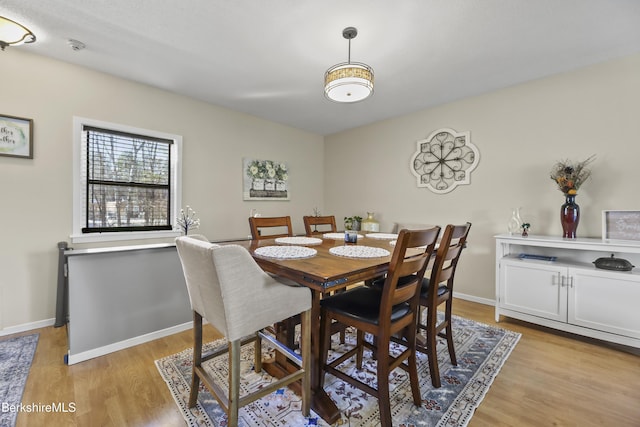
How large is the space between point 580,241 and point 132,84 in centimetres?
462

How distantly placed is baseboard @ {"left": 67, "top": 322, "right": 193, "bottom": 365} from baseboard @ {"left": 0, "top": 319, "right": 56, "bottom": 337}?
991 mm

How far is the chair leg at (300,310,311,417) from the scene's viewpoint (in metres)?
1.38

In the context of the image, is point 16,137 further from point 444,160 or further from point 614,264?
point 614,264

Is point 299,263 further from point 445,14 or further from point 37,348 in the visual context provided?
point 37,348

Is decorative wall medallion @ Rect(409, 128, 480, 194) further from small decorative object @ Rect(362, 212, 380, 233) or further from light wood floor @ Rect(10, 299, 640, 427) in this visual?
light wood floor @ Rect(10, 299, 640, 427)

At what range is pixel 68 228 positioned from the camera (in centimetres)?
260

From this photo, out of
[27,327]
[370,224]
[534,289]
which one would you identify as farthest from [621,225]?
[27,327]

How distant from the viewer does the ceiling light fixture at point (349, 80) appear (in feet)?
6.20

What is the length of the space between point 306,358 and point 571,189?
278cm

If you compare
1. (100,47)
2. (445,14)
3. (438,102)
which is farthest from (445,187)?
(100,47)

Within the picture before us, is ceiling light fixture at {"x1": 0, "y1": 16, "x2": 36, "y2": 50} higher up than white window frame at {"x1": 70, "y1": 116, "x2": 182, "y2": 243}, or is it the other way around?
ceiling light fixture at {"x1": 0, "y1": 16, "x2": 36, "y2": 50}

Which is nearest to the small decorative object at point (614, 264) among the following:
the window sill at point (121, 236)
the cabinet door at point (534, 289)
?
the cabinet door at point (534, 289)

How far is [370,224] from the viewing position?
4.05 metres

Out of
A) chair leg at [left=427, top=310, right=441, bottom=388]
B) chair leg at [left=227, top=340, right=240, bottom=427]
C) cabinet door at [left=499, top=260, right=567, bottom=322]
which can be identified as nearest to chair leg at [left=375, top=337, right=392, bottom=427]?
chair leg at [left=427, top=310, right=441, bottom=388]
